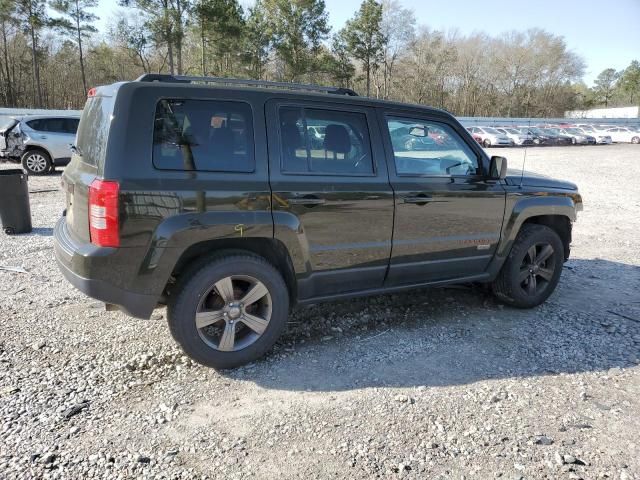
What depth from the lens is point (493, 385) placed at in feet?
11.1

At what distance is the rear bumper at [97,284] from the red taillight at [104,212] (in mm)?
66

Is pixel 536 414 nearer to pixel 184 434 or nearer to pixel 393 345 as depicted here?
pixel 393 345

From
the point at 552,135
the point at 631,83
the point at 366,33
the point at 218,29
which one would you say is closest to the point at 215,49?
the point at 218,29

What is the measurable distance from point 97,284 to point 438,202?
270cm

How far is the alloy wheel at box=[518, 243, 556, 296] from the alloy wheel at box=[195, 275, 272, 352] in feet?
8.84

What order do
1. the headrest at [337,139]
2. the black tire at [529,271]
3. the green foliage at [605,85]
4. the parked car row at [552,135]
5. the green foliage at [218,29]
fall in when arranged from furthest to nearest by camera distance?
the green foliage at [605,85], the green foliage at [218,29], the parked car row at [552,135], the black tire at [529,271], the headrest at [337,139]

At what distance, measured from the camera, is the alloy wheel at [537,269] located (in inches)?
186

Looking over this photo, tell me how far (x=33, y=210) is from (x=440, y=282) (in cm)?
808

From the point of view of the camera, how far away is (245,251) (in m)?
3.42

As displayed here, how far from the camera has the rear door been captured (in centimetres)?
344

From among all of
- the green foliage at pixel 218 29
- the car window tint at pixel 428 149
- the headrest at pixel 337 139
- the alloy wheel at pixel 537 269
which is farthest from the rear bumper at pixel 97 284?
the green foliage at pixel 218 29

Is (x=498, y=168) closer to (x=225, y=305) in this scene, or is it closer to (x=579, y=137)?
(x=225, y=305)

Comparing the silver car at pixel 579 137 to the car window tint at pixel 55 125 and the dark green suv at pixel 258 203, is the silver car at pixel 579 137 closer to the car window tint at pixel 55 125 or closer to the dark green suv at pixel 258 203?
the car window tint at pixel 55 125

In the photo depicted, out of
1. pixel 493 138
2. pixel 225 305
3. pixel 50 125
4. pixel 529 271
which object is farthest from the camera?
pixel 493 138
